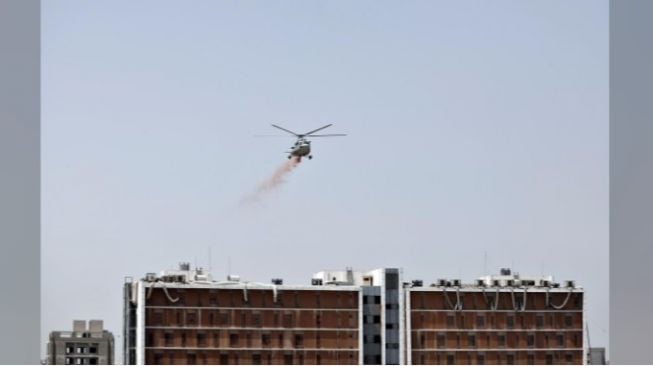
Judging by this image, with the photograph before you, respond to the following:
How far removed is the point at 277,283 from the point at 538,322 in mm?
2789

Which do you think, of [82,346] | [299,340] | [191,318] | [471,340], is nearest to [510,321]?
[471,340]

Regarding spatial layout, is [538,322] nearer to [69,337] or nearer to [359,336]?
[359,336]

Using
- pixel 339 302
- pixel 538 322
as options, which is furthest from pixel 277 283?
pixel 538 322

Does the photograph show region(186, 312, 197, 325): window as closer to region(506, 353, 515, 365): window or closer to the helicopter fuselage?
the helicopter fuselage

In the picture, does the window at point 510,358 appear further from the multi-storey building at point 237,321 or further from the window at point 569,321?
the multi-storey building at point 237,321

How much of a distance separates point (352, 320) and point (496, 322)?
1555 mm

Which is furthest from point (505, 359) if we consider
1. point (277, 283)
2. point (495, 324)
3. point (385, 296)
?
point (277, 283)

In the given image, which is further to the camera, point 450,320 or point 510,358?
point 510,358

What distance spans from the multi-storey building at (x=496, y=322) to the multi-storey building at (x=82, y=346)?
306 cm

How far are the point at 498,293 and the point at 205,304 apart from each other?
306 centimetres

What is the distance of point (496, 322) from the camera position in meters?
15.8

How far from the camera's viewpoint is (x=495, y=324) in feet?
51.9

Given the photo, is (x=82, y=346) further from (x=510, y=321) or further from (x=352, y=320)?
(x=510, y=321)

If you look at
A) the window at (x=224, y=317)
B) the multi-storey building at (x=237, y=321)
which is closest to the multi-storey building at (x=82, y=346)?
the multi-storey building at (x=237, y=321)
